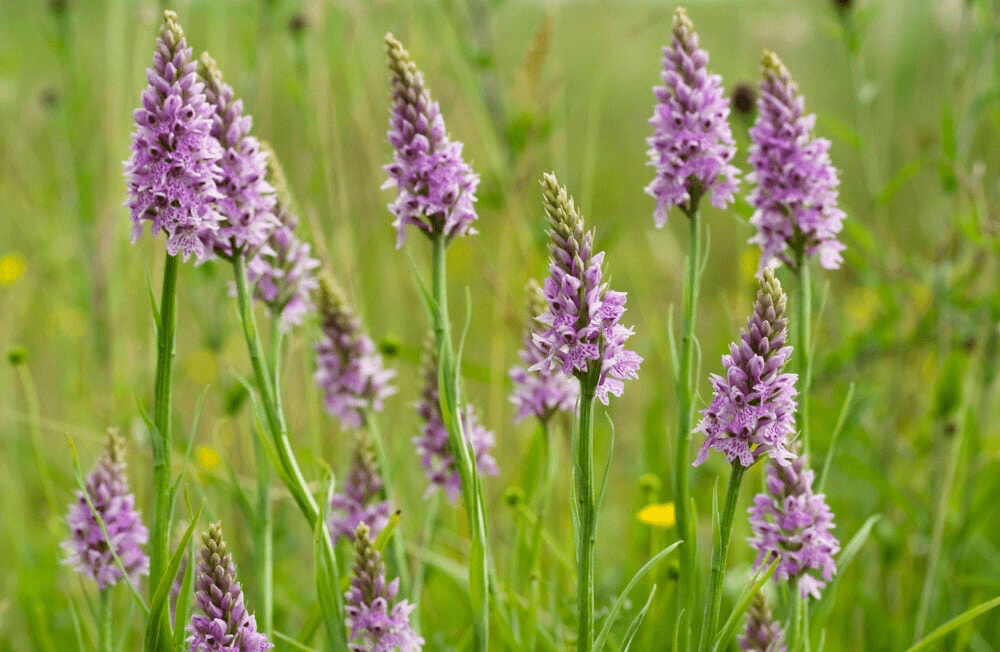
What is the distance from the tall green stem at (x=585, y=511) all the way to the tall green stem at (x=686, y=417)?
0.34 meters

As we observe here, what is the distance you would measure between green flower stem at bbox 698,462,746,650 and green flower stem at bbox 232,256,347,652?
2.39 ft

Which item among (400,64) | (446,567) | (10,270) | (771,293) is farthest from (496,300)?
(10,270)

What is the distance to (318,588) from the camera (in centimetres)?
199

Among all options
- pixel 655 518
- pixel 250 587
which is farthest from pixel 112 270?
pixel 655 518

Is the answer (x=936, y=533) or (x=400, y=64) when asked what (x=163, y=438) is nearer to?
(x=400, y=64)

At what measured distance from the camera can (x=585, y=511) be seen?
185cm

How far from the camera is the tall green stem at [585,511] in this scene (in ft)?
5.90

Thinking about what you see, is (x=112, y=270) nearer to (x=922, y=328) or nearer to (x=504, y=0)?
(x=504, y=0)

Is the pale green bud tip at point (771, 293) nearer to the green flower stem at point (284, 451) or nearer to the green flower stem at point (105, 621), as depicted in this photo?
the green flower stem at point (284, 451)

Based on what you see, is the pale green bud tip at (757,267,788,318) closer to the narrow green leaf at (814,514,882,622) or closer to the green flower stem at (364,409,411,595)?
the narrow green leaf at (814,514,882,622)

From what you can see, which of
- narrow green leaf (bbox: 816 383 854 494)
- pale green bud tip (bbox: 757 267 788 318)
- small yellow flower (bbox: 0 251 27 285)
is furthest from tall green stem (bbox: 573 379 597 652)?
small yellow flower (bbox: 0 251 27 285)

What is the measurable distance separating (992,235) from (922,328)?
0.45 meters

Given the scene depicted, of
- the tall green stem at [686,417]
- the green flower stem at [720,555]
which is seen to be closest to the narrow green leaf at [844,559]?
the tall green stem at [686,417]

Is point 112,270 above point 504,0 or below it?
below
